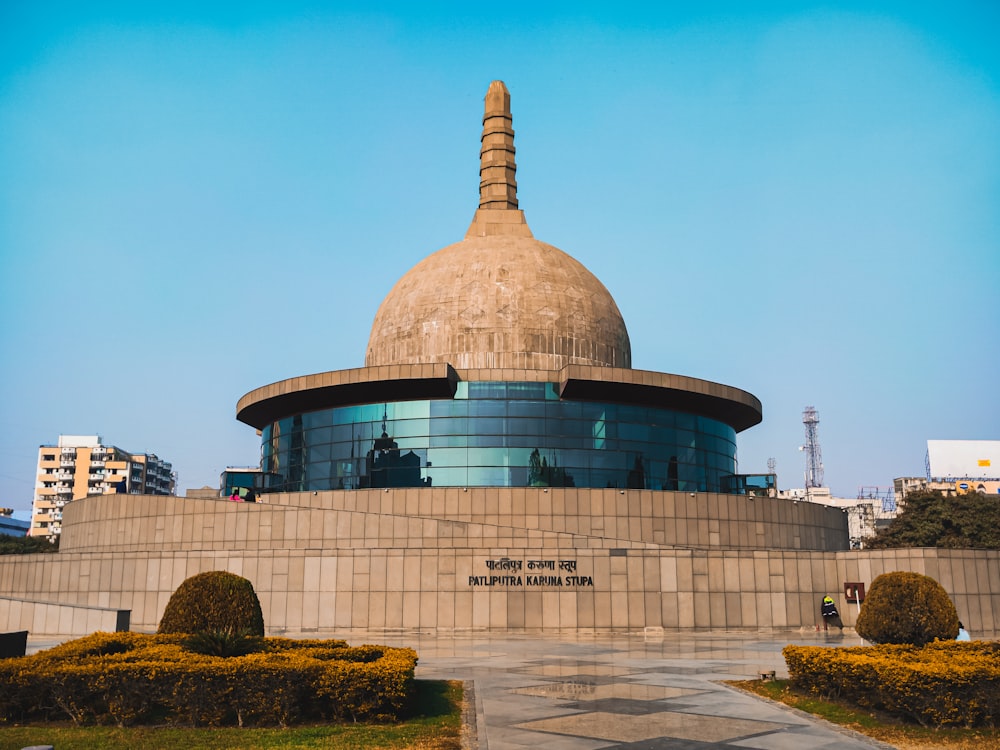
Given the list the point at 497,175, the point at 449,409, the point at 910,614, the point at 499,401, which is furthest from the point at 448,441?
the point at 910,614

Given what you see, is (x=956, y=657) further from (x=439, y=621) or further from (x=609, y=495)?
(x=609, y=495)

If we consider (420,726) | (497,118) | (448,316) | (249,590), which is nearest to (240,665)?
(420,726)

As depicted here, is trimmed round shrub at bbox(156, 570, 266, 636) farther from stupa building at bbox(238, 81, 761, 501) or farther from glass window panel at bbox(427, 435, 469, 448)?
glass window panel at bbox(427, 435, 469, 448)

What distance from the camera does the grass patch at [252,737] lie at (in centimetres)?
1154

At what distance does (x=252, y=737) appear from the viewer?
12.1m

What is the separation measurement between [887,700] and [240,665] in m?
9.47

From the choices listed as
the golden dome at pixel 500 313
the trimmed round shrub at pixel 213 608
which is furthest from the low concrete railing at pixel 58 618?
the golden dome at pixel 500 313

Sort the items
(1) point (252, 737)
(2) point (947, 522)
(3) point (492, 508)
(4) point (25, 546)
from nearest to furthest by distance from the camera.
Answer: (1) point (252, 737) < (3) point (492, 508) < (2) point (947, 522) < (4) point (25, 546)

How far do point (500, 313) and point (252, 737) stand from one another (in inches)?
1346

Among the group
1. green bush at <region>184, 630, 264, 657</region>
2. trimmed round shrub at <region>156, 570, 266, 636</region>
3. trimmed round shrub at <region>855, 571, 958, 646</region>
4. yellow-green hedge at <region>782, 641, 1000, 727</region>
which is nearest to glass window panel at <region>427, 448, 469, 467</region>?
trimmed round shrub at <region>156, 570, 266, 636</region>

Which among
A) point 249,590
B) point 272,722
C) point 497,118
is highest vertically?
point 497,118

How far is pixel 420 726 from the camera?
12820mm

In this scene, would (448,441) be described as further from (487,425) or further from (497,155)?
(497,155)

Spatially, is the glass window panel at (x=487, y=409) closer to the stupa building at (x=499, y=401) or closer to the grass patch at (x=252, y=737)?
the stupa building at (x=499, y=401)
